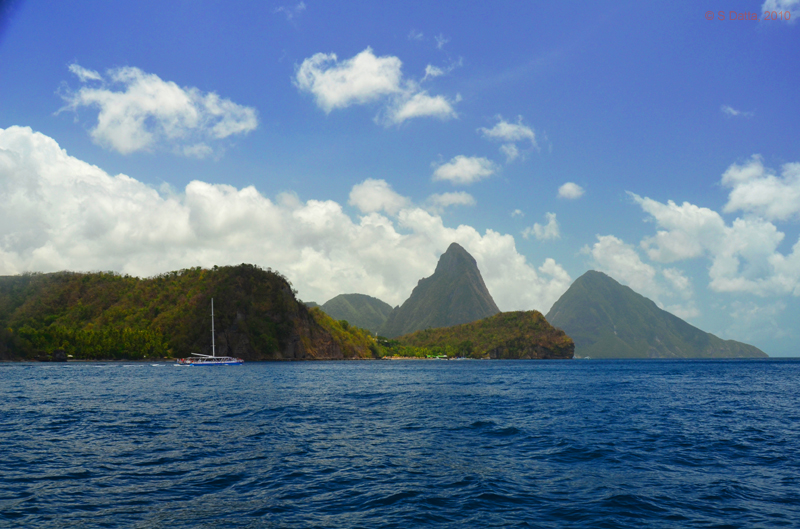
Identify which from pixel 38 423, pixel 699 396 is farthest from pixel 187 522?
pixel 699 396

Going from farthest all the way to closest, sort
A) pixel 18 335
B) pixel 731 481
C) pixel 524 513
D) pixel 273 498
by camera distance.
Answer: pixel 18 335 → pixel 731 481 → pixel 273 498 → pixel 524 513

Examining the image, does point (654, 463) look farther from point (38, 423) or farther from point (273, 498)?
point (38, 423)

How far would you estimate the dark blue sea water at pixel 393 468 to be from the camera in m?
15.9

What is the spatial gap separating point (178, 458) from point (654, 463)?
899 inches

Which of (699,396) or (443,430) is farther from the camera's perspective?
(699,396)

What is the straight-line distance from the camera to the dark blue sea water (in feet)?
52.1

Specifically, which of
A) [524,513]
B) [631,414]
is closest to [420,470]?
[524,513]

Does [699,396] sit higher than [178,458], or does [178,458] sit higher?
[178,458]

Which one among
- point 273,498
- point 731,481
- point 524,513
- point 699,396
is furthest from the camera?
point 699,396

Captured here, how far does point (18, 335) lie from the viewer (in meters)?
171

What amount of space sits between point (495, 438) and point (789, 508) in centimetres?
1531

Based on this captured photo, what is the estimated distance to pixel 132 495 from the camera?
1758cm

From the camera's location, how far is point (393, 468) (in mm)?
22125

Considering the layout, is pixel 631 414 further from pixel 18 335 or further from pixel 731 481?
pixel 18 335
